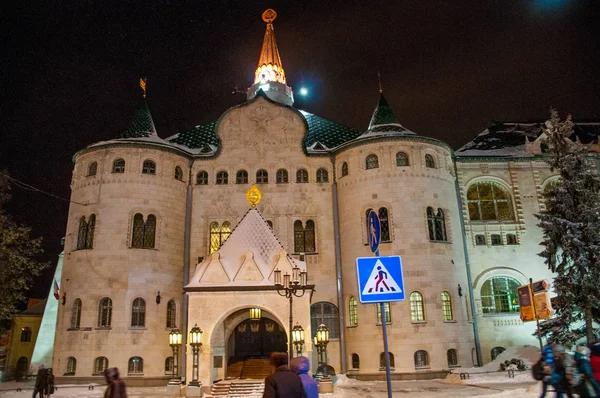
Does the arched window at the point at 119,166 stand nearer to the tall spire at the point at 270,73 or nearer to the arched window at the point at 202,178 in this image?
the arched window at the point at 202,178

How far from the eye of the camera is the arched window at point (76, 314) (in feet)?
88.5

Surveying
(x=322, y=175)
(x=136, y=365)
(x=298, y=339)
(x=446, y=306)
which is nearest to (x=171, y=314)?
(x=136, y=365)

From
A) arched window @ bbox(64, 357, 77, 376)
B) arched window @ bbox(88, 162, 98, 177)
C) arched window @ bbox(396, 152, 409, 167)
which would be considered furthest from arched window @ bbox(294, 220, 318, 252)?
arched window @ bbox(64, 357, 77, 376)

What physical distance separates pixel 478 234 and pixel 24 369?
42.5 m

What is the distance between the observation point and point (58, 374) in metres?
26.1

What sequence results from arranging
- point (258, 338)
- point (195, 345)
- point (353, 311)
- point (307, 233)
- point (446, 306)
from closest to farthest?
point (195, 345) < point (258, 338) < point (446, 306) < point (353, 311) < point (307, 233)

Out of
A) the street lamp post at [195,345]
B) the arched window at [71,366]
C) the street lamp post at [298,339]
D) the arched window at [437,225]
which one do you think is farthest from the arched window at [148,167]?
the arched window at [437,225]

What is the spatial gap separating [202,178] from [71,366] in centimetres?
1275

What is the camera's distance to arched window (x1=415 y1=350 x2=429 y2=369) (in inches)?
1022

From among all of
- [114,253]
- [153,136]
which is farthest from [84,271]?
[153,136]

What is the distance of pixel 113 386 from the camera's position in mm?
8805

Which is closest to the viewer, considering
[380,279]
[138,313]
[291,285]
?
[380,279]

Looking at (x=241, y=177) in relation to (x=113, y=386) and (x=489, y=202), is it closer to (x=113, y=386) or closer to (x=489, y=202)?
(x=489, y=202)

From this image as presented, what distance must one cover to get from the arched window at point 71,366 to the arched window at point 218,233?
9.36 metres
